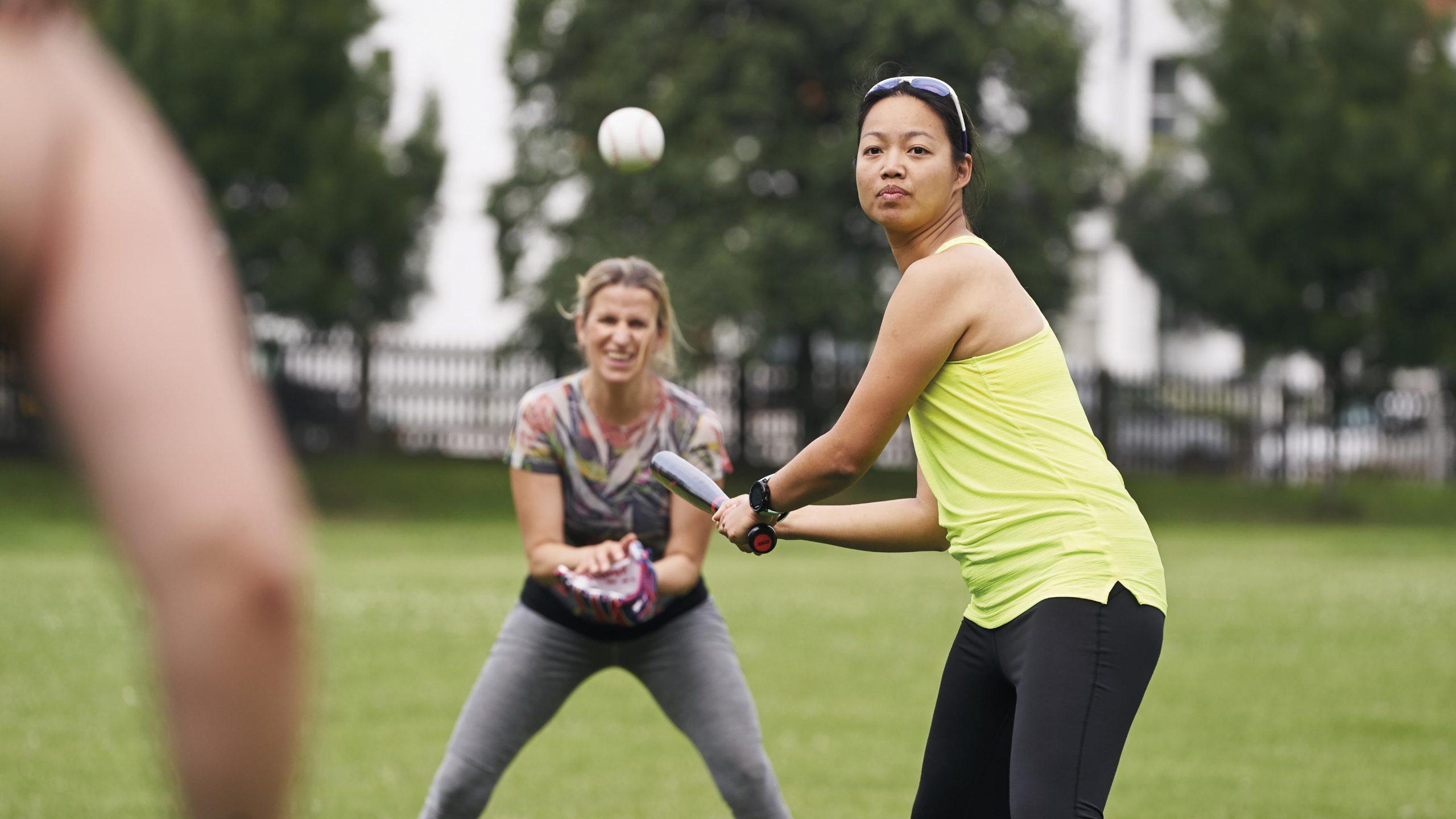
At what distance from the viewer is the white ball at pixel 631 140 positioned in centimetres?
807

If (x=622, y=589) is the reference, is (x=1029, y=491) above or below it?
above

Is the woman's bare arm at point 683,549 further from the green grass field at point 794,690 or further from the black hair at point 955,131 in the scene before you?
the black hair at point 955,131

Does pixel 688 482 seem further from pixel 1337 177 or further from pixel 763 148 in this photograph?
pixel 1337 177

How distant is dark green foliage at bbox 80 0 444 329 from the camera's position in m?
26.5

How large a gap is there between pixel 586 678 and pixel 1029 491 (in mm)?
2181

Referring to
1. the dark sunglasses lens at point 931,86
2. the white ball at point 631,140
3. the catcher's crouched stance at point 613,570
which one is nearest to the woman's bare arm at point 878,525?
the dark sunglasses lens at point 931,86

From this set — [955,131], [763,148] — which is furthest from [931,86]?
[763,148]

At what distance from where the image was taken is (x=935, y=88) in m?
4.09

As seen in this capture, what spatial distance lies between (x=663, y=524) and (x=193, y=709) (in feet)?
14.6

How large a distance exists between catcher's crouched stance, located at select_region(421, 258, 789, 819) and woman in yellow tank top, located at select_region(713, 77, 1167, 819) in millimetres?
1216

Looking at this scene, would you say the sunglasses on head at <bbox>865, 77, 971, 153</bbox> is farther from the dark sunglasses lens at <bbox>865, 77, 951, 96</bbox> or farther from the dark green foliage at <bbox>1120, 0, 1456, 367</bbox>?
the dark green foliage at <bbox>1120, 0, 1456, 367</bbox>

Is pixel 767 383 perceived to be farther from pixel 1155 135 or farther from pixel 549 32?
pixel 1155 135

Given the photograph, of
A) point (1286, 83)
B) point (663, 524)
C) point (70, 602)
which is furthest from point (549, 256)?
point (663, 524)

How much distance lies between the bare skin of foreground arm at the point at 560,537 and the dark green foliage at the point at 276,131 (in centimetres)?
2210
